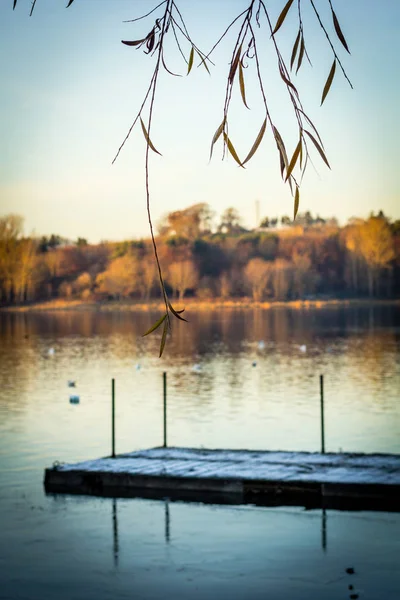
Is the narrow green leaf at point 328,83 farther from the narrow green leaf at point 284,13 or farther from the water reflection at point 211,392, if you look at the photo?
the water reflection at point 211,392

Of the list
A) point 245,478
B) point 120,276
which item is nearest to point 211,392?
point 245,478

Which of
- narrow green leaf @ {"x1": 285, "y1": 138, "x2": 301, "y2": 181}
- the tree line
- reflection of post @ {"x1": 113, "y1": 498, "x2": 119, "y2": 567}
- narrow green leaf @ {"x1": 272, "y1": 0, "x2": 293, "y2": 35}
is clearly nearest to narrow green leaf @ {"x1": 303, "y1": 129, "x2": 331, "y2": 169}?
narrow green leaf @ {"x1": 285, "y1": 138, "x2": 301, "y2": 181}

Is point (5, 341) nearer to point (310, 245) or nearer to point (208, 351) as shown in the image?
point (208, 351)

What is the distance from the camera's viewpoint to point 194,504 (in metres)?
14.0

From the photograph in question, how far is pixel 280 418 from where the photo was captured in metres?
27.7

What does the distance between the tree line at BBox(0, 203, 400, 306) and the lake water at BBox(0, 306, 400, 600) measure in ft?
217

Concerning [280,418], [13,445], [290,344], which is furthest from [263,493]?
[290,344]

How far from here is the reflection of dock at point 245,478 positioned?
42.9 feet

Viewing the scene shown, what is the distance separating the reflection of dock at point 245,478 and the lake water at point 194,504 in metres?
0.48

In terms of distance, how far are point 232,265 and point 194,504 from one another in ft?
365

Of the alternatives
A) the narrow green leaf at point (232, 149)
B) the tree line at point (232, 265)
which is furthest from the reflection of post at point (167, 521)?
the tree line at point (232, 265)

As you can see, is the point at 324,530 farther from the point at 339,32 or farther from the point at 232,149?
the point at 339,32

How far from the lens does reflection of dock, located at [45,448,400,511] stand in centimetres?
1308

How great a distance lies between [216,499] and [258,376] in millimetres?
27530
